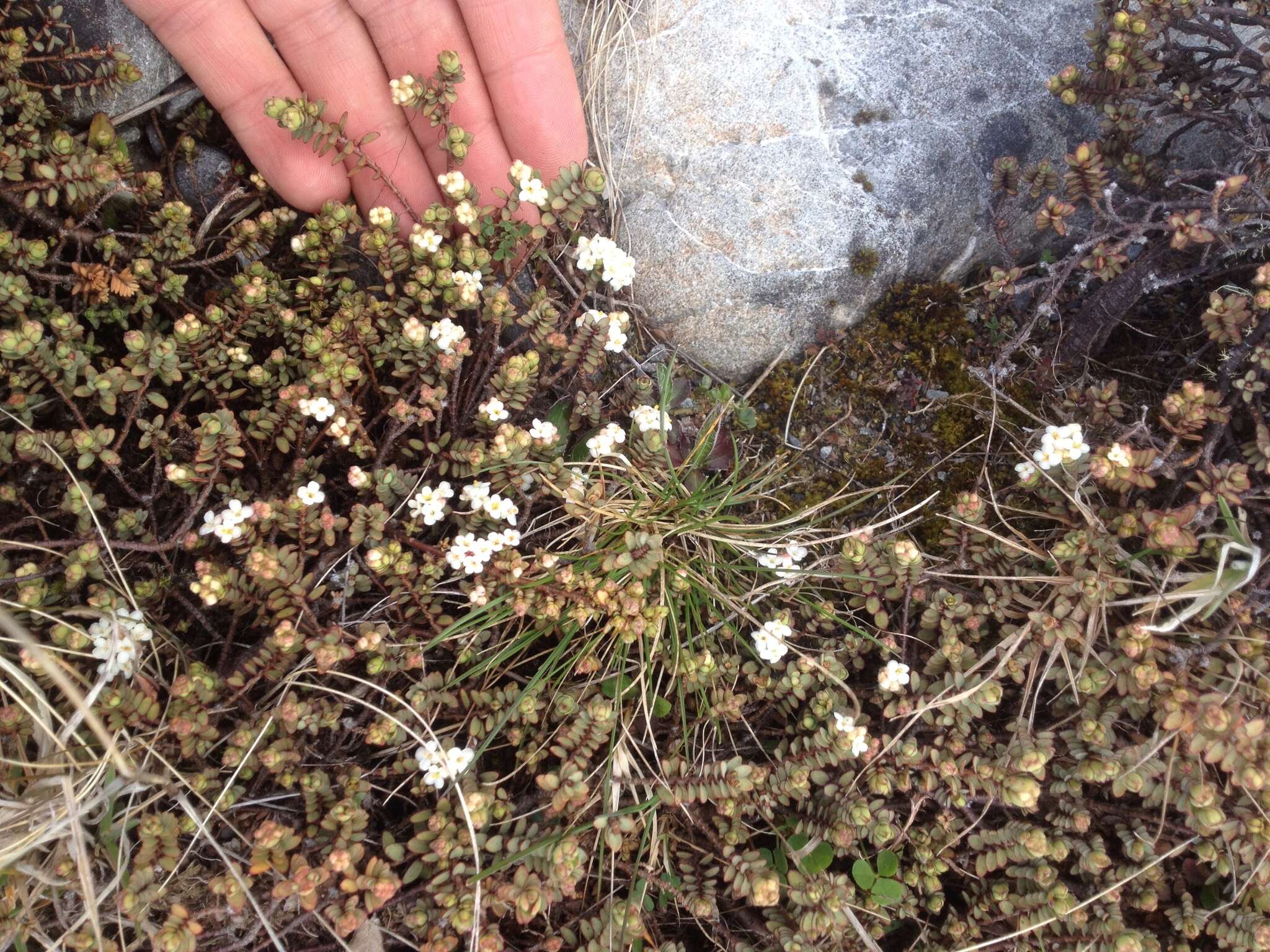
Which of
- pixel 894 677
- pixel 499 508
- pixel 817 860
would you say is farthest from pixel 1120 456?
pixel 499 508

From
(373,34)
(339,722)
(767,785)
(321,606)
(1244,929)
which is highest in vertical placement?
Result: (373,34)

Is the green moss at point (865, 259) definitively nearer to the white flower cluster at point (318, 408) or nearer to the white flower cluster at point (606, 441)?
the white flower cluster at point (606, 441)

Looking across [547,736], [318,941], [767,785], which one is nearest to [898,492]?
[767,785]

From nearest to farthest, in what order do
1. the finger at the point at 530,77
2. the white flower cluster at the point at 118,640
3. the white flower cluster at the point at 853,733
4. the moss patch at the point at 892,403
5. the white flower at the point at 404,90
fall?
the white flower cluster at the point at 118,640 → the white flower cluster at the point at 853,733 → the white flower at the point at 404,90 → the finger at the point at 530,77 → the moss patch at the point at 892,403

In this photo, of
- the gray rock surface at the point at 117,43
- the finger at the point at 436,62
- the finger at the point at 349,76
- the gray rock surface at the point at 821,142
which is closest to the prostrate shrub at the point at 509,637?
the gray rock surface at the point at 117,43

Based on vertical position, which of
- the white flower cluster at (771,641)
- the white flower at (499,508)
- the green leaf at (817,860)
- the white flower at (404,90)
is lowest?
the green leaf at (817,860)

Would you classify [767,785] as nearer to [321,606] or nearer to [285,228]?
[321,606]

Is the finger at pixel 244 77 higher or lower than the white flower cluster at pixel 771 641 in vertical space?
higher
